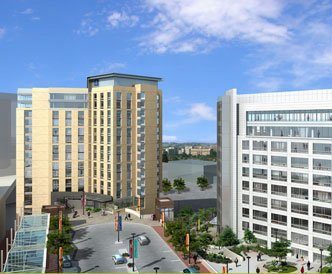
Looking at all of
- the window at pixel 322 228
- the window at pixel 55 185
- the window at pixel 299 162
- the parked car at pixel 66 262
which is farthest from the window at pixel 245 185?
the window at pixel 55 185

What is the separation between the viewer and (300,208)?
6594 cm

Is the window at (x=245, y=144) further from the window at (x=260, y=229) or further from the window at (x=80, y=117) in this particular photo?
the window at (x=80, y=117)

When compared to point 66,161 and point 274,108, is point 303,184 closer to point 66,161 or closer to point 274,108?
point 274,108

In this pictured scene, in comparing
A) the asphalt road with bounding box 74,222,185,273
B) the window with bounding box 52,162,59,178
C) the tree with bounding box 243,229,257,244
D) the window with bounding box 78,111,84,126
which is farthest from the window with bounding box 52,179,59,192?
the tree with bounding box 243,229,257,244

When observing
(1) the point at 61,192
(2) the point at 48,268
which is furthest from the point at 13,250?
(1) the point at 61,192

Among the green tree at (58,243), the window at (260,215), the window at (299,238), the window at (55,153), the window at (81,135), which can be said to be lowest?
the window at (299,238)

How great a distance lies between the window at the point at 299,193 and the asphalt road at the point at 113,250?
24652 millimetres

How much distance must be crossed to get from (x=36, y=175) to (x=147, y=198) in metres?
29.7

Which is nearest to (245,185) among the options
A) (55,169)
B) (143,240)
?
(143,240)

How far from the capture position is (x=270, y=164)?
70.4 metres

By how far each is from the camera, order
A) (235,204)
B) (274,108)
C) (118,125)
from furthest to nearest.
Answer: (118,125)
(235,204)
(274,108)

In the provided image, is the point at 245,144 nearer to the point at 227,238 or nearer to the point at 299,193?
the point at 299,193

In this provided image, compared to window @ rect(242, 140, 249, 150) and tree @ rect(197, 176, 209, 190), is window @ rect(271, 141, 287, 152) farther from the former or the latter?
tree @ rect(197, 176, 209, 190)

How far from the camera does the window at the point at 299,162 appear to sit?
65.8m
